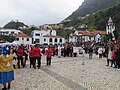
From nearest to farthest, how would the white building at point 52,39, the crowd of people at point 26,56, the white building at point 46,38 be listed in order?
the crowd of people at point 26,56 < the white building at point 46,38 < the white building at point 52,39

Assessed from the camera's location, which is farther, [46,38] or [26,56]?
[46,38]

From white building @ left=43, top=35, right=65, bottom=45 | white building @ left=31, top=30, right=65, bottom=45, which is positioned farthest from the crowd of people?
white building @ left=43, top=35, right=65, bottom=45

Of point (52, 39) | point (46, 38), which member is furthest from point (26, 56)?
point (46, 38)

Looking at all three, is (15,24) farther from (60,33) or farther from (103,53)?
(103,53)

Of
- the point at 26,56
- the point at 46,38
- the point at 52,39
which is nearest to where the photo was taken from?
the point at 26,56

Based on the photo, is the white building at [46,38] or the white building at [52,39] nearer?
the white building at [46,38]

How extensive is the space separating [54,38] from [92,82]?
263 ft

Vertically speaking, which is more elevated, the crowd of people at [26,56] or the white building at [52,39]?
the white building at [52,39]

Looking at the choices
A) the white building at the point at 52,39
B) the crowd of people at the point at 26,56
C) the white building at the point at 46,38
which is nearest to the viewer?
the crowd of people at the point at 26,56

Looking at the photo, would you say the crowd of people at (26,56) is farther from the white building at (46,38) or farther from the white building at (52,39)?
the white building at (52,39)

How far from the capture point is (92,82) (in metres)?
11.0

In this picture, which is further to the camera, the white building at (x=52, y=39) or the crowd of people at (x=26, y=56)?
the white building at (x=52, y=39)

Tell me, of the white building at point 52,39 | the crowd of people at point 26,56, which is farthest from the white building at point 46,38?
the crowd of people at point 26,56

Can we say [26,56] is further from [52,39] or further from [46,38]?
[46,38]
